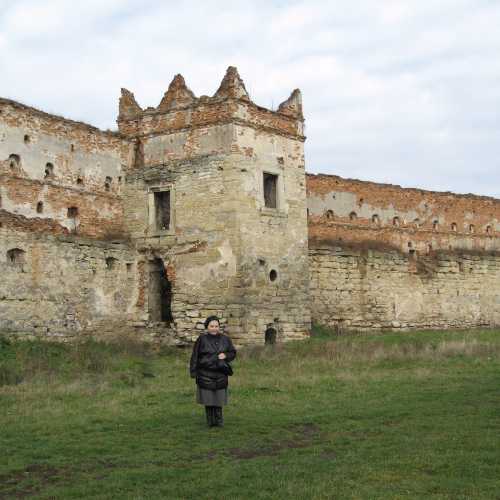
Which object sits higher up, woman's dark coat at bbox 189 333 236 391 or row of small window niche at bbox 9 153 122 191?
row of small window niche at bbox 9 153 122 191

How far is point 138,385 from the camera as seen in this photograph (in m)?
13.6

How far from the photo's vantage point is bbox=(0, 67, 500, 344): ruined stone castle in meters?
18.0

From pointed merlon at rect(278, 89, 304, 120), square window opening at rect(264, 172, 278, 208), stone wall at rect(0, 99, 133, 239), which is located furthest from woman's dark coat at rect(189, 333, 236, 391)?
pointed merlon at rect(278, 89, 304, 120)

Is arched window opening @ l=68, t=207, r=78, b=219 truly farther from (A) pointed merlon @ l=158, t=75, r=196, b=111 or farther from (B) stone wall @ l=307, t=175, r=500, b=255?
(B) stone wall @ l=307, t=175, r=500, b=255

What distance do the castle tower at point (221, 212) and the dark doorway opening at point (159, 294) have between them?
1.0 inches

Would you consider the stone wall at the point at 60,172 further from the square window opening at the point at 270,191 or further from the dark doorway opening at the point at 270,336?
the dark doorway opening at the point at 270,336

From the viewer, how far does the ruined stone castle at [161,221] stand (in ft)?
58.9

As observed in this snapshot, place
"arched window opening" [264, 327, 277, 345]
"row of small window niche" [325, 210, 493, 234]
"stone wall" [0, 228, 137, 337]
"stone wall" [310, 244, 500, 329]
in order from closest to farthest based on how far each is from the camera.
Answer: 1. "stone wall" [0, 228, 137, 337]
2. "arched window opening" [264, 327, 277, 345]
3. "stone wall" [310, 244, 500, 329]
4. "row of small window niche" [325, 210, 493, 234]

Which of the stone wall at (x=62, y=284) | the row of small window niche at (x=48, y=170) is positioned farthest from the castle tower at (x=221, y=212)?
the stone wall at (x=62, y=284)

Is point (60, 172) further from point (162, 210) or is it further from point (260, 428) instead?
point (260, 428)

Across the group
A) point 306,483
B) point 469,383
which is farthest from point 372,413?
point 306,483

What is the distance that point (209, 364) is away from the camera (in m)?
10.1

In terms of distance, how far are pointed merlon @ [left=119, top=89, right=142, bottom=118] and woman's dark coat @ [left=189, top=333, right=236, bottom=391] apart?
12.0 metres

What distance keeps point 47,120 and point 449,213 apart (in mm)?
15052
